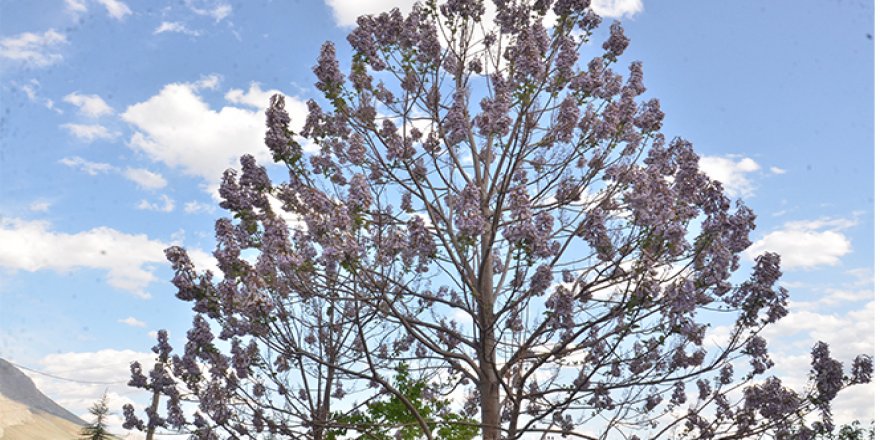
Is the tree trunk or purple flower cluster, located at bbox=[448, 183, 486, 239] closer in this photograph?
purple flower cluster, located at bbox=[448, 183, 486, 239]

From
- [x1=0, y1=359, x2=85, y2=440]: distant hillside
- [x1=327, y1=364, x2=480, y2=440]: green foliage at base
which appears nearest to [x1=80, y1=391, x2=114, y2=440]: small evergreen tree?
[x1=327, y1=364, x2=480, y2=440]: green foliage at base

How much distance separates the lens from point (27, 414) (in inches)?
3041

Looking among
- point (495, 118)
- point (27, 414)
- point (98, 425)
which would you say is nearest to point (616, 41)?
point (495, 118)

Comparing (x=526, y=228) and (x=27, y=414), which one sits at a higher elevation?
(x=526, y=228)

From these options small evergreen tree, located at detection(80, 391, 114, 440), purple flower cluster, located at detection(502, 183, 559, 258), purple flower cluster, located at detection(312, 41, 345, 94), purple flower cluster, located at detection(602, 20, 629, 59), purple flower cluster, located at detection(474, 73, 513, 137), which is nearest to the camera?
purple flower cluster, located at detection(502, 183, 559, 258)

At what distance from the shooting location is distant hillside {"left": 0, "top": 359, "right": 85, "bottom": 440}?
69.9m

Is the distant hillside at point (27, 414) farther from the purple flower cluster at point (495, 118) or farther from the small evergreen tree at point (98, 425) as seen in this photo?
the purple flower cluster at point (495, 118)

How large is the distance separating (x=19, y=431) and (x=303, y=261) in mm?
77994

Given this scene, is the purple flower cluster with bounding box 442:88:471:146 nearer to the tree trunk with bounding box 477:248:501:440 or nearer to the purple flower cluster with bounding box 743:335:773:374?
the tree trunk with bounding box 477:248:501:440

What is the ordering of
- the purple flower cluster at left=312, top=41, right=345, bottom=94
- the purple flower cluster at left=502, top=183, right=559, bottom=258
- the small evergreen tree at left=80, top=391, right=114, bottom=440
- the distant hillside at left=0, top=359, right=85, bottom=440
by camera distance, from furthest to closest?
1. the distant hillside at left=0, top=359, right=85, bottom=440
2. the small evergreen tree at left=80, top=391, right=114, bottom=440
3. the purple flower cluster at left=312, top=41, right=345, bottom=94
4. the purple flower cluster at left=502, top=183, right=559, bottom=258

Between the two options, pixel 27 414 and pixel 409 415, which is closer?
pixel 409 415

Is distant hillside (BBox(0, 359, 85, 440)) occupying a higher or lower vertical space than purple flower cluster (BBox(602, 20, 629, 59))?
lower

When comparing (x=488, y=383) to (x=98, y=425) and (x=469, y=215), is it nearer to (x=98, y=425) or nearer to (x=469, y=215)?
(x=469, y=215)

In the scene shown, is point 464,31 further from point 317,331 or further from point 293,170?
point 317,331
